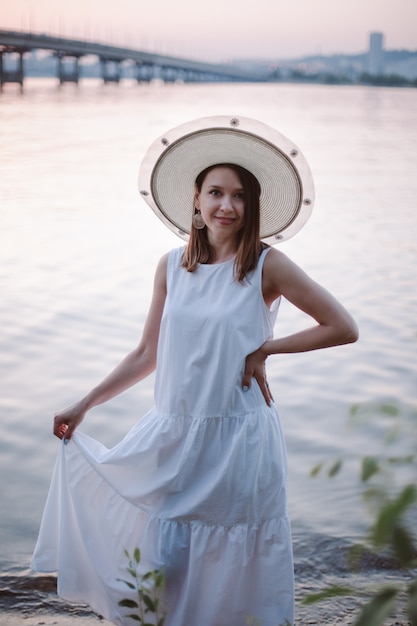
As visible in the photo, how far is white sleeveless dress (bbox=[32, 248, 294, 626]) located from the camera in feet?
7.63

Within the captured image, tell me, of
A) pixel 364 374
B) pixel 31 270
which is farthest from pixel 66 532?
pixel 31 270

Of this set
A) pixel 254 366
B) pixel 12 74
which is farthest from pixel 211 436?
pixel 12 74

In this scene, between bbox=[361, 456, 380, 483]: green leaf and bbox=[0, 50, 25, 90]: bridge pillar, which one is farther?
bbox=[0, 50, 25, 90]: bridge pillar

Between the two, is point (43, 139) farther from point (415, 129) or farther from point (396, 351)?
point (396, 351)

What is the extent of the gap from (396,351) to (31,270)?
158 inches

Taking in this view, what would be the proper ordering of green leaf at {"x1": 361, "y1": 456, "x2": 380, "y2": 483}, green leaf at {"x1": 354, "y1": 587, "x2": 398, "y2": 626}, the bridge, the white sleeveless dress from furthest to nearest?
the bridge
the white sleeveless dress
green leaf at {"x1": 361, "y1": 456, "x2": 380, "y2": 483}
green leaf at {"x1": 354, "y1": 587, "x2": 398, "y2": 626}

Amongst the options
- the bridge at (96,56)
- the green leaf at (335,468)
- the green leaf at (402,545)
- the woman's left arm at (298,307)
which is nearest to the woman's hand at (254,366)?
the woman's left arm at (298,307)

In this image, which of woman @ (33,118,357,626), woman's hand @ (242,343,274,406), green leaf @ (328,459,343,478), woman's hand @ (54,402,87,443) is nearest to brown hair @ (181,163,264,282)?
woman @ (33,118,357,626)

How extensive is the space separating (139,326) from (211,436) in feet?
16.6

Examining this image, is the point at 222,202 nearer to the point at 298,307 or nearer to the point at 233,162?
the point at 233,162

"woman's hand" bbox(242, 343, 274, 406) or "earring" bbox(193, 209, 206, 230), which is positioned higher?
"earring" bbox(193, 209, 206, 230)

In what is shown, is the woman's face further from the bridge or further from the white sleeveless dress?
the bridge

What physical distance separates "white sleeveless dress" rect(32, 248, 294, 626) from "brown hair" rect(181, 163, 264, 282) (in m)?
0.02

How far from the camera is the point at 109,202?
46.6 feet
